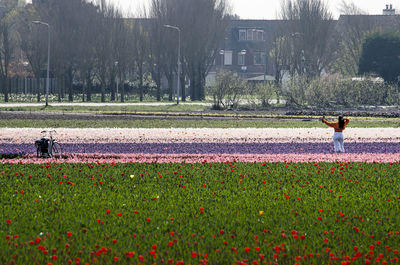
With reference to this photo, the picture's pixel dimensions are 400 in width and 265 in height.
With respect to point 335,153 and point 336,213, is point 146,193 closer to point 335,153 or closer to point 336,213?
point 336,213

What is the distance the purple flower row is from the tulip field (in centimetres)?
149

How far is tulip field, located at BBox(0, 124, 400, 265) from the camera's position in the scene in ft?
24.7

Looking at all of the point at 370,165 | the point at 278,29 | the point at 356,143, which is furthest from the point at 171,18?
the point at 370,165

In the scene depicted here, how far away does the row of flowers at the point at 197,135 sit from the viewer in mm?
22219

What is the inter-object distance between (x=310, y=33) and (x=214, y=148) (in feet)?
166

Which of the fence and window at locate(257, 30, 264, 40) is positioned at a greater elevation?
window at locate(257, 30, 264, 40)

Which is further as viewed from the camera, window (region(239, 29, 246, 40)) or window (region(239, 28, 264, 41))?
window (region(239, 29, 246, 40))

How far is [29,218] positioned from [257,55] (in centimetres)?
9879

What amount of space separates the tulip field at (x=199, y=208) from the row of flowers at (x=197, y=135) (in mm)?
4911

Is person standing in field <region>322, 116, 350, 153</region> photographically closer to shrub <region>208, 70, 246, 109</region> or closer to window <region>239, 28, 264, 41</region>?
shrub <region>208, 70, 246, 109</region>

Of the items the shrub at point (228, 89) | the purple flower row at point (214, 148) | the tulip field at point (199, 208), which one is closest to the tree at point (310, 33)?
the shrub at point (228, 89)

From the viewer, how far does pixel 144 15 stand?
2844 inches

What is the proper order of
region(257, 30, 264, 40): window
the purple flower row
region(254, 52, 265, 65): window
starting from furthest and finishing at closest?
region(257, 30, 264, 40): window, region(254, 52, 265, 65): window, the purple flower row

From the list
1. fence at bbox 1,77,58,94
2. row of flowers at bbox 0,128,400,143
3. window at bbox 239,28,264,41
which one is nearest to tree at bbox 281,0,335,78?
fence at bbox 1,77,58,94
